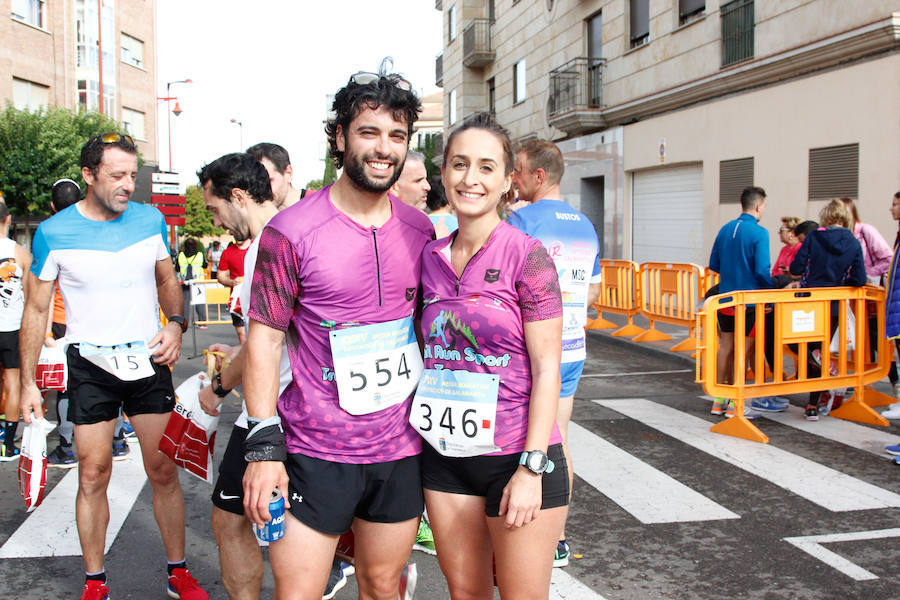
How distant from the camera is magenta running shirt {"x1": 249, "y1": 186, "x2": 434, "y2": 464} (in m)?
2.53

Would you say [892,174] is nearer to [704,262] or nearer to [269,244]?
[704,262]

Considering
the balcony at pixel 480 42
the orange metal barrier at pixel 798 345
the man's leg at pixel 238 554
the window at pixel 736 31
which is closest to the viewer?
the man's leg at pixel 238 554

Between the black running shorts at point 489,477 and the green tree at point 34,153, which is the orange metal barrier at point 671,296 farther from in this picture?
the green tree at point 34,153

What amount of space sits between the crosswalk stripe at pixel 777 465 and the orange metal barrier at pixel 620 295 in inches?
220

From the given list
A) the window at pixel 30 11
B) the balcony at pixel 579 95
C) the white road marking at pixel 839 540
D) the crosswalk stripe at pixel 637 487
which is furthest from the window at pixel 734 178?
the window at pixel 30 11

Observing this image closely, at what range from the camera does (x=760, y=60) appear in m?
15.0

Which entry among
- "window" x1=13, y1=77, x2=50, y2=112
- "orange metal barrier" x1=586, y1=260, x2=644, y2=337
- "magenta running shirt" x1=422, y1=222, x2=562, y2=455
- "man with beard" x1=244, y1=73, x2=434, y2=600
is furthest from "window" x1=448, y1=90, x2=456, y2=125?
"magenta running shirt" x1=422, y1=222, x2=562, y2=455

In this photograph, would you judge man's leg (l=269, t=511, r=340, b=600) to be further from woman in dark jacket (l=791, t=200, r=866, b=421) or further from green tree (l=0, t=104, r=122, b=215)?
green tree (l=0, t=104, r=122, b=215)

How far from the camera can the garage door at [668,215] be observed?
18016 mm

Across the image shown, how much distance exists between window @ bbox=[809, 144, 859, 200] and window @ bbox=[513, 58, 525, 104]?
15.9m

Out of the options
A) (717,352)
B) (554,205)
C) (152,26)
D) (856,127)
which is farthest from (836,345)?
(152,26)

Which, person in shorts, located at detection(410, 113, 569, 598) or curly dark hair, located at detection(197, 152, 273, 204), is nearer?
person in shorts, located at detection(410, 113, 569, 598)

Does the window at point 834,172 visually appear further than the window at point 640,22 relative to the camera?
No

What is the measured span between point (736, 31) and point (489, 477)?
15.7 metres
